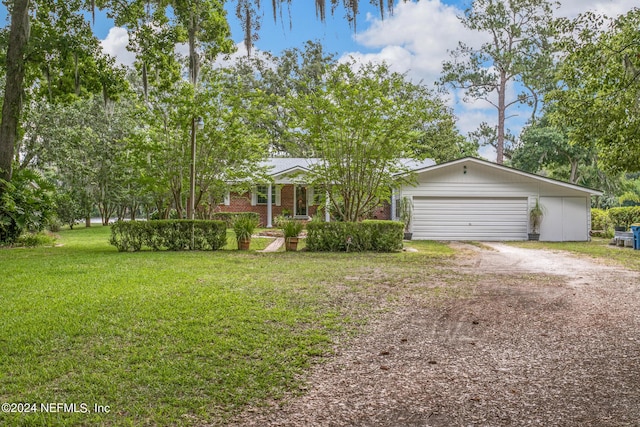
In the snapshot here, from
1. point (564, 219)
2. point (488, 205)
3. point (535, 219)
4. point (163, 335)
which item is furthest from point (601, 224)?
point (163, 335)

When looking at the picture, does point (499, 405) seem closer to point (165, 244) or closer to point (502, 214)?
point (165, 244)

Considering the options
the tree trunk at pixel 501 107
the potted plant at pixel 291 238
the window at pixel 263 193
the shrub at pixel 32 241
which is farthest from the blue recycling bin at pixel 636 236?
the shrub at pixel 32 241

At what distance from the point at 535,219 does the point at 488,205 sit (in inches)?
75.9

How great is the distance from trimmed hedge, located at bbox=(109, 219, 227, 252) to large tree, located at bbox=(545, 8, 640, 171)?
9589 millimetres

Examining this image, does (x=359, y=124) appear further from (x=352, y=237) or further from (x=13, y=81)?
(x=13, y=81)

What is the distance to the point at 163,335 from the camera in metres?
4.23

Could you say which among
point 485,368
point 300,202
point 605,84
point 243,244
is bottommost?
point 485,368

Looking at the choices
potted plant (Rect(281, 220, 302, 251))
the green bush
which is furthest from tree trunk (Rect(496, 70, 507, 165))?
potted plant (Rect(281, 220, 302, 251))

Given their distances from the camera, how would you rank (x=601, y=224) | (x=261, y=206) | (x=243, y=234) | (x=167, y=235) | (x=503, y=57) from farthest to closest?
(x=503, y=57), (x=261, y=206), (x=601, y=224), (x=243, y=234), (x=167, y=235)

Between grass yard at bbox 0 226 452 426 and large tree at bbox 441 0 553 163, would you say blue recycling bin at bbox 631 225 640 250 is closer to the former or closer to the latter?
grass yard at bbox 0 226 452 426

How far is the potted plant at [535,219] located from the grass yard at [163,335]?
11.6 metres

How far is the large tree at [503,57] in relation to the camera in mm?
29391

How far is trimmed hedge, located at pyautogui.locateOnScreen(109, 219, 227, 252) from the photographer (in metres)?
11.9

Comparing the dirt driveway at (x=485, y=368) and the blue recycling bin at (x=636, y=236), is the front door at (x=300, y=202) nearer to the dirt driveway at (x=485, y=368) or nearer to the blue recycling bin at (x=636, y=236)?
the blue recycling bin at (x=636, y=236)
